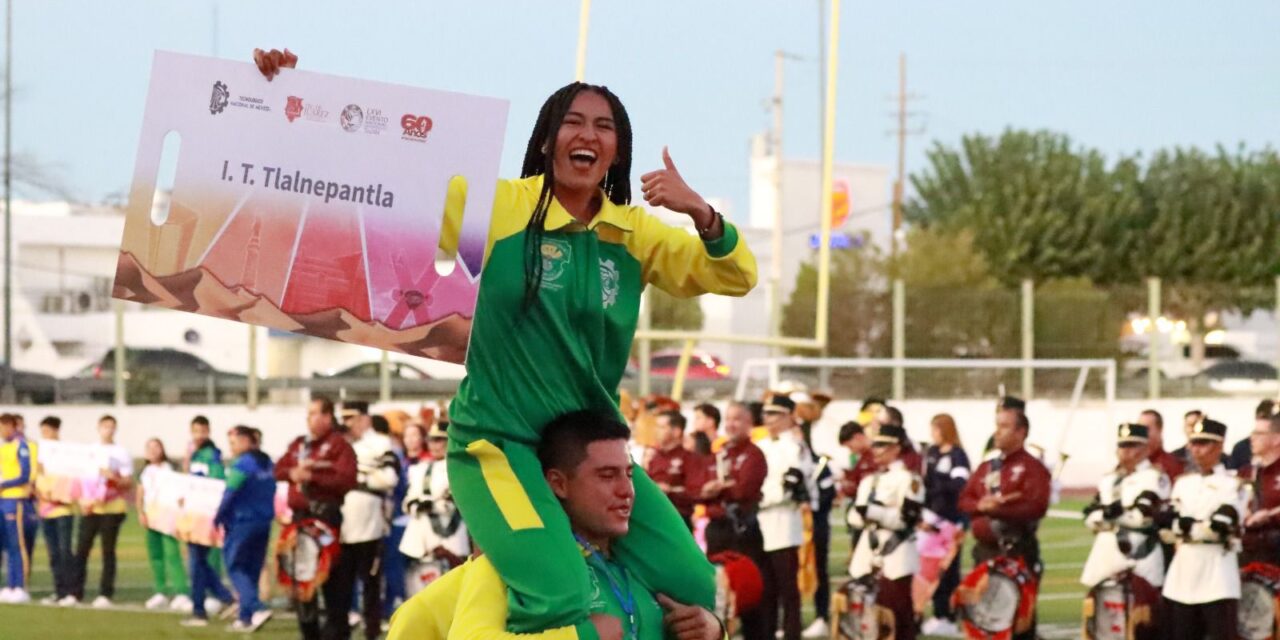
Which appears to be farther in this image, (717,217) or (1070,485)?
(1070,485)

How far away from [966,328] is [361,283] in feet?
82.5

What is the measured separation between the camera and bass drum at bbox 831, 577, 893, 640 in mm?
13844

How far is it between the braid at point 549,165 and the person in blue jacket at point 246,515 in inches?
438

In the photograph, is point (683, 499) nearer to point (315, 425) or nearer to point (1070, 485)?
point (315, 425)

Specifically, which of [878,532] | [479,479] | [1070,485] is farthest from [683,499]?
[1070,485]

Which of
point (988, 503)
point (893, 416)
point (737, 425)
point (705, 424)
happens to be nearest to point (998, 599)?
point (988, 503)

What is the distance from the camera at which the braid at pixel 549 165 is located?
5.48m

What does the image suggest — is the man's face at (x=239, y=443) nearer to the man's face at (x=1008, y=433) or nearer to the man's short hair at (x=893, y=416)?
the man's short hair at (x=893, y=416)

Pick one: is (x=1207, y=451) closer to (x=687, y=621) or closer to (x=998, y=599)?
(x=998, y=599)

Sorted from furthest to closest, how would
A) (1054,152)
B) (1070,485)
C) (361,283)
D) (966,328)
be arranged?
(1054,152) < (1070,485) < (966,328) < (361,283)

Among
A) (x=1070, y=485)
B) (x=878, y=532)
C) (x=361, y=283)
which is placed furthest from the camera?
(x=1070, y=485)

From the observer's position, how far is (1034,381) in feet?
100.0

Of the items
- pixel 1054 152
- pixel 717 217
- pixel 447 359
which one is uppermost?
pixel 1054 152

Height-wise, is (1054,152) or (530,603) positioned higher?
(1054,152)
